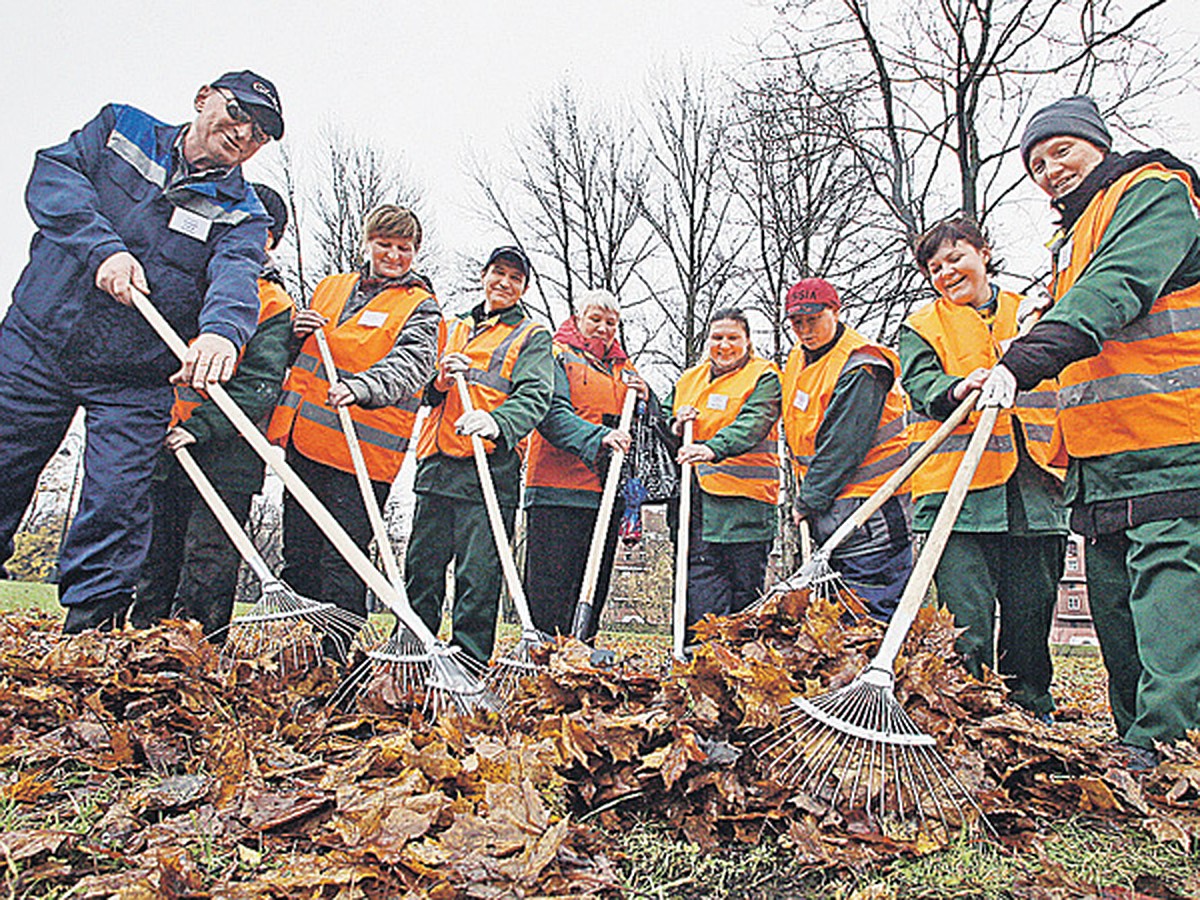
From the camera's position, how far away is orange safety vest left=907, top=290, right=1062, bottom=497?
3.20 m

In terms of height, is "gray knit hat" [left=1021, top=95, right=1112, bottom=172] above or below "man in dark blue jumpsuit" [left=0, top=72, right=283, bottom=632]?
above

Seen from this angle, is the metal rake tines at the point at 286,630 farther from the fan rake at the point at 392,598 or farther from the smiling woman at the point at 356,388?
the smiling woman at the point at 356,388

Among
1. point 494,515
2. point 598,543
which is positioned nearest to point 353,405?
point 494,515

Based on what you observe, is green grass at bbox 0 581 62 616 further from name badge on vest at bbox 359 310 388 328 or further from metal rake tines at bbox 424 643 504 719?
metal rake tines at bbox 424 643 504 719

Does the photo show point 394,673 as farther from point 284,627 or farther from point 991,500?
point 991,500

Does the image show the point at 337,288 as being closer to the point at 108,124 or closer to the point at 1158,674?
the point at 108,124

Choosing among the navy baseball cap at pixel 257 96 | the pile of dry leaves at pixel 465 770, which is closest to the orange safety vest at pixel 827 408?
the pile of dry leaves at pixel 465 770

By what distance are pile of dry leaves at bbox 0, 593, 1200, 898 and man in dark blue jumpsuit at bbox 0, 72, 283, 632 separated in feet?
1.55

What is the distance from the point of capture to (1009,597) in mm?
3309

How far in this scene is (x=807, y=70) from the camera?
965 cm

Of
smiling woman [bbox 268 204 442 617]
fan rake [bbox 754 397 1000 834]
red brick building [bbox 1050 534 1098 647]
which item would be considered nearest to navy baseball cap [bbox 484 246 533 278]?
smiling woman [bbox 268 204 442 617]

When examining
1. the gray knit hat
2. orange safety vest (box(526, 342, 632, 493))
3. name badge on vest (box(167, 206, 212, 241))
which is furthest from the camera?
orange safety vest (box(526, 342, 632, 493))

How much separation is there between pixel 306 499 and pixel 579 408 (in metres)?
2.01

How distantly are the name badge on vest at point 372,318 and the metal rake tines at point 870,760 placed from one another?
9.05 feet
